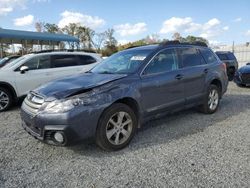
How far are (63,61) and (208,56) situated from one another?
4483 mm

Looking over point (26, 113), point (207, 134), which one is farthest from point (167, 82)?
point (26, 113)

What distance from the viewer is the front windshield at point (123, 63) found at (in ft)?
16.5

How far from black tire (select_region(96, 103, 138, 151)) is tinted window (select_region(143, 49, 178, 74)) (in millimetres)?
876

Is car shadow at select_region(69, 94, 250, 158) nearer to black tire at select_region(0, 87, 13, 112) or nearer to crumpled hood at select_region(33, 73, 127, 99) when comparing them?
crumpled hood at select_region(33, 73, 127, 99)

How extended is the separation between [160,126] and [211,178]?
2262mm

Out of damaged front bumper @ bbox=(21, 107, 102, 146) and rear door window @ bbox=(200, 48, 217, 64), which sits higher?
rear door window @ bbox=(200, 48, 217, 64)

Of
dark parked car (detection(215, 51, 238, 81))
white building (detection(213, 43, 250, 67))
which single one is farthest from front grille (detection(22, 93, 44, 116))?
white building (detection(213, 43, 250, 67))

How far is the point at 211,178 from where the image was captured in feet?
11.3

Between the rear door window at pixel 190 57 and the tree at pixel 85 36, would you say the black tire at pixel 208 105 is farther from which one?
the tree at pixel 85 36

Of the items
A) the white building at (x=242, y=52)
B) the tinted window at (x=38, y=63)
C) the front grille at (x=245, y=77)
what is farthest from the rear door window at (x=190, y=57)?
the white building at (x=242, y=52)

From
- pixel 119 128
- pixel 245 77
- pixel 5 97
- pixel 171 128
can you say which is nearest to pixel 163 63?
pixel 171 128

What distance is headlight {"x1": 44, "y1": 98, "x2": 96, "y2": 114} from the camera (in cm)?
392

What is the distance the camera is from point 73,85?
435 cm

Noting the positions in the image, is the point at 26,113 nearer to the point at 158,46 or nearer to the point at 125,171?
the point at 125,171
